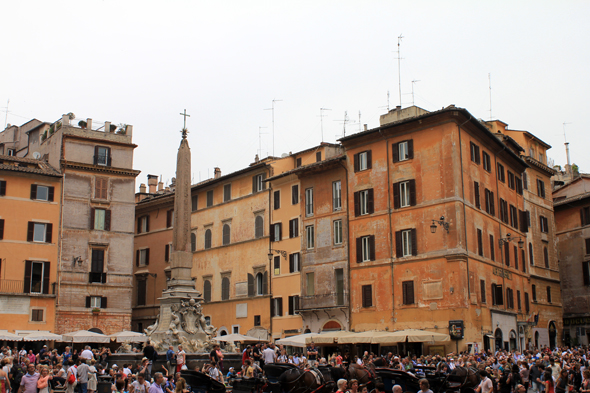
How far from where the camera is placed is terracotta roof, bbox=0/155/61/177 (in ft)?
135

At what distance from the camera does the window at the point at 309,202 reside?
41062 mm

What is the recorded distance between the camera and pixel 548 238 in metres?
47.6

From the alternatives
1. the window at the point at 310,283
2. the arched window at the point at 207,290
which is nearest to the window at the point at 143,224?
the arched window at the point at 207,290

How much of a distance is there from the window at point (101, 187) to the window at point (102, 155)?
1.06 meters

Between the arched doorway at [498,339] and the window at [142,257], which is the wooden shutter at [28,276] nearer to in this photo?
the window at [142,257]

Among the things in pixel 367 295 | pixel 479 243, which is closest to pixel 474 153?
pixel 479 243

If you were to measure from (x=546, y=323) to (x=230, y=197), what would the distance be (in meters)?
22.1

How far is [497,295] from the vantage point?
1463 inches

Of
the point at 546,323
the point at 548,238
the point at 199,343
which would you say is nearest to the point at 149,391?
the point at 199,343

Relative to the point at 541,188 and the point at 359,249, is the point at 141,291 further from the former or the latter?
the point at 541,188

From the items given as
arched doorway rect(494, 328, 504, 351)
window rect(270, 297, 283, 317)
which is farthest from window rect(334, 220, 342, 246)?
arched doorway rect(494, 328, 504, 351)

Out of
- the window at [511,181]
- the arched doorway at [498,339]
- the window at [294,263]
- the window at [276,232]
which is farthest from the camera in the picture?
the window at [276,232]

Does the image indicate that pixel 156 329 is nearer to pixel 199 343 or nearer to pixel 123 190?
pixel 199 343

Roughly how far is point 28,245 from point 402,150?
73.2ft
